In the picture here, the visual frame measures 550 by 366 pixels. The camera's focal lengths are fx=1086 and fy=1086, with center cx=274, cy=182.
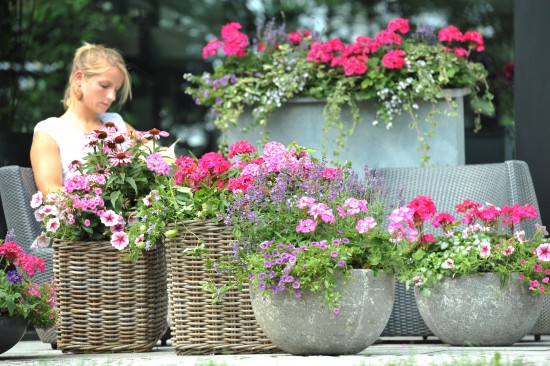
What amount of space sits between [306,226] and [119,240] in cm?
89

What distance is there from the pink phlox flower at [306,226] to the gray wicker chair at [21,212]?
60.5 inches

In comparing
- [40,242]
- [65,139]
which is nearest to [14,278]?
[40,242]

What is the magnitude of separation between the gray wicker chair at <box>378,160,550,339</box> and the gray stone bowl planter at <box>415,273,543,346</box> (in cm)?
41

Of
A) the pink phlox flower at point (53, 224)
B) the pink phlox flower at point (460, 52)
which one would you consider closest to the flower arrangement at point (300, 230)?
the pink phlox flower at point (53, 224)

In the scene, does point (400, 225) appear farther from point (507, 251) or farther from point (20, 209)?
point (20, 209)

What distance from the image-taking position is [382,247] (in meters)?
3.64

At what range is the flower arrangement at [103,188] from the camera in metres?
4.18

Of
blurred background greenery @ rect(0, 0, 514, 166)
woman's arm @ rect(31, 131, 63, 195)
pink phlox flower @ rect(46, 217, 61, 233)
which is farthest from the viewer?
blurred background greenery @ rect(0, 0, 514, 166)

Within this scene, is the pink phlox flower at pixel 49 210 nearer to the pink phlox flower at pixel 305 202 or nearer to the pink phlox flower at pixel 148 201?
the pink phlox flower at pixel 148 201

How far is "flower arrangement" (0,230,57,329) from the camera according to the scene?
409 centimetres

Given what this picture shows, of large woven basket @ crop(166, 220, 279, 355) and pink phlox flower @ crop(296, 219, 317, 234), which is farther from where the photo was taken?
large woven basket @ crop(166, 220, 279, 355)

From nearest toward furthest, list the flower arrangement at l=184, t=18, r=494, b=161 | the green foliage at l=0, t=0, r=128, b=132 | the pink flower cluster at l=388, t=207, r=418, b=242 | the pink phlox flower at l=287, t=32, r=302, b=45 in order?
the pink flower cluster at l=388, t=207, r=418, b=242
the flower arrangement at l=184, t=18, r=494, b=161
the pink phlox flower at l=287, t=32, r=302, b=45
the green foliage at l=0, t=0, r=128, b=132

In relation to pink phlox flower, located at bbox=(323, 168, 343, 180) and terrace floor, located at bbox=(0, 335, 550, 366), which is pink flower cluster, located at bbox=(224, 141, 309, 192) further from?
terrace floor, located at bbox=(0, 335, 550, 366)

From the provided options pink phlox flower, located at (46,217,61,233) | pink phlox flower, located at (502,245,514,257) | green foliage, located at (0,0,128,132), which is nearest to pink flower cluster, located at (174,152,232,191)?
pink phlox flower, located at (46,217,61,233)
